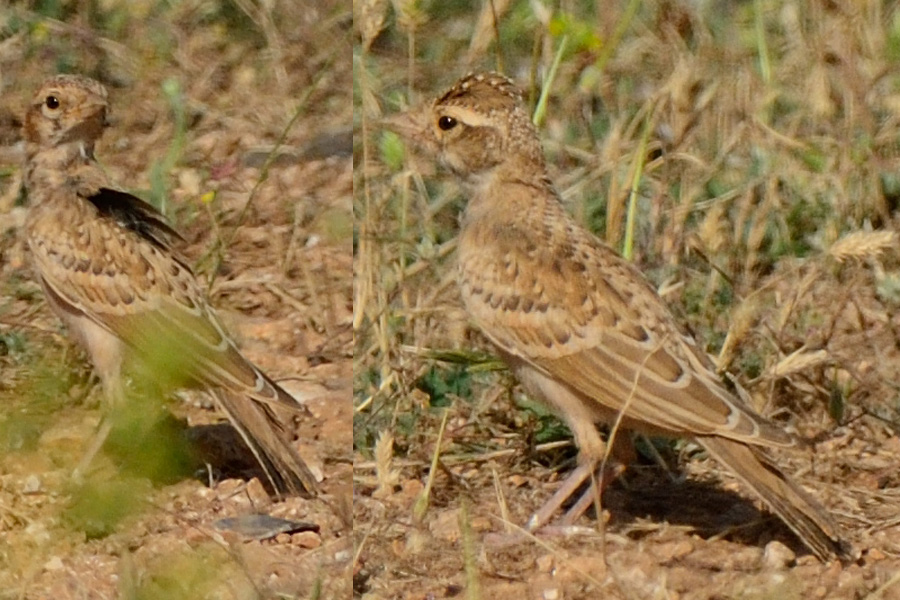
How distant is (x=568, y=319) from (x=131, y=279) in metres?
1.58

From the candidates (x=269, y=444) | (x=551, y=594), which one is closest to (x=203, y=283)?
(x=269, y=444)

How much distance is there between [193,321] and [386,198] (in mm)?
1343

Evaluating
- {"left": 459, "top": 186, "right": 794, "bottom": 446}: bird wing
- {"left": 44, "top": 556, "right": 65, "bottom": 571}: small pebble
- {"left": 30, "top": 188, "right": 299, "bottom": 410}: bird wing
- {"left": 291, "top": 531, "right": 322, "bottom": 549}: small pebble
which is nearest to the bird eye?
{"left": 459, "top": 186, "right": 794, "bottom": 446}: bird wing

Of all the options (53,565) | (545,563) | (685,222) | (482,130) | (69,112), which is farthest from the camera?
(685,222)

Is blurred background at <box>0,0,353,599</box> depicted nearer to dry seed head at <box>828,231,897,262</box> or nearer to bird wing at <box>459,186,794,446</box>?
bird wing at <box>459,186,794,446</box>

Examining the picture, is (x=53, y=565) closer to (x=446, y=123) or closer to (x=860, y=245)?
(x=446, y=123)

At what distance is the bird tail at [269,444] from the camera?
5348 millimetres

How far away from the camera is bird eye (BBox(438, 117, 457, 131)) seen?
562 cm

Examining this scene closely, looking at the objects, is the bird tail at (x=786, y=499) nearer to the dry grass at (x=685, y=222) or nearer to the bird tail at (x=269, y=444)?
the dry grass at (x=685, y=222)

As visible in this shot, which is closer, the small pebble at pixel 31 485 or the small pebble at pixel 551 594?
the small pebble at pixel 551 594

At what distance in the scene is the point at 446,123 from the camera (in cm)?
564

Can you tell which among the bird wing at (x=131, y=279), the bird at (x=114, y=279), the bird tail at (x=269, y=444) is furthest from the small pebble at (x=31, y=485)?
the bird tail at (x=269, y=444)

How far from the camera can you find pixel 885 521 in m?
5.15

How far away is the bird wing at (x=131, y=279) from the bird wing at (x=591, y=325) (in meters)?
0.78
